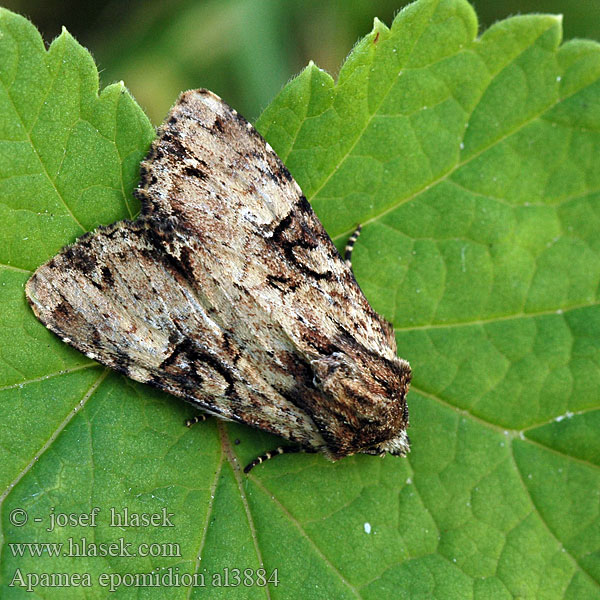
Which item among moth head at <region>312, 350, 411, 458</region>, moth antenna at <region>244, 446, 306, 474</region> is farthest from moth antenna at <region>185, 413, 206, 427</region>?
moth head at <region>312, 350, 411, 458</region>

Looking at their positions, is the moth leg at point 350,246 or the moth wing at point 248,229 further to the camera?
the moth leg at point 350,246

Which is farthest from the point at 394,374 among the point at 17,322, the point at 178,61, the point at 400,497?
the point at 178,61

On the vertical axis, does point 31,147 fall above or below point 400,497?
above

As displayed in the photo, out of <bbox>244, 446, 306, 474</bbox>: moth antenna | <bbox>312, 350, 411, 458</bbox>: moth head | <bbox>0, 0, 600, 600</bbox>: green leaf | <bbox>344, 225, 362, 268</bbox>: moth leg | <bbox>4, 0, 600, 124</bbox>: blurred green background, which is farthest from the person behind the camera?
<bbox>4, 0, 600, 124</bbox>: blurred green background

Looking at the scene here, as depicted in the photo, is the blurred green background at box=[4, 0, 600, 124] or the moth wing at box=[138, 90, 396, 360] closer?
the moth wing at box=[138, 90, 396, 360]

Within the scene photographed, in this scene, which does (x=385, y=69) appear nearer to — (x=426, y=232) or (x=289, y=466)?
(x=426, y=232)

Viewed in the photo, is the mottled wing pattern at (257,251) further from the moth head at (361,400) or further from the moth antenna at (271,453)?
the moth antenna at (271,453)

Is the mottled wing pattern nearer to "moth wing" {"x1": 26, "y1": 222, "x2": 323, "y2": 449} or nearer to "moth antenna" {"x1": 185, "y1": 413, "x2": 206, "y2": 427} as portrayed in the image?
"moth wing" {"x1": 26, "y1": 222, "x2": 323, "y2": 449}

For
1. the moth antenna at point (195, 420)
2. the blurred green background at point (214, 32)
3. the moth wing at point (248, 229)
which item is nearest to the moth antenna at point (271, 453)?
the moth antenna at point (195, 420)
